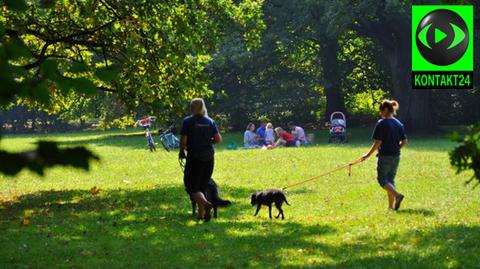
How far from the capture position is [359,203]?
14180 mm

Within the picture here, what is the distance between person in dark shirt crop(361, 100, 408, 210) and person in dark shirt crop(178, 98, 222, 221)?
8.89 ft

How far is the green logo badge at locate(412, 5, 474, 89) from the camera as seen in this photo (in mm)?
25703

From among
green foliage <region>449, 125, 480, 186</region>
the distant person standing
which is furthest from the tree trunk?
green foliage <region>449, 125, 480, 186</region>

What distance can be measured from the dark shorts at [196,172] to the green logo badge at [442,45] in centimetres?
1203

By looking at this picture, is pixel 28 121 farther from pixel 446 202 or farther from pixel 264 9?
pixel 446 202

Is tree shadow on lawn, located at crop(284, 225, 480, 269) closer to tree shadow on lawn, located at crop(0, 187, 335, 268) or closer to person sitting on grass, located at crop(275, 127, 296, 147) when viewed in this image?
tree shadow on lawn, located at crop(0, 187, 335, 268)

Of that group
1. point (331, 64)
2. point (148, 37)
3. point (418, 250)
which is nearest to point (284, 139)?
point (331, 64)

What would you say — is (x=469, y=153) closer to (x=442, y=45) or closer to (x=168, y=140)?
(x=442, y=45)

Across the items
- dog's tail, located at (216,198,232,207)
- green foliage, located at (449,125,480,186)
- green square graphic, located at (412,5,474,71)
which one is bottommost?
dog's tail, located at (216,198,232,207)

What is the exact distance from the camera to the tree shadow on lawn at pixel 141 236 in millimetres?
8641

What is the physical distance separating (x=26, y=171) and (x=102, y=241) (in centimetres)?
836

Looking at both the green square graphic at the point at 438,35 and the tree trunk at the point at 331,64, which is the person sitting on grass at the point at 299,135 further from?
the tree trunk at the point at 331,64

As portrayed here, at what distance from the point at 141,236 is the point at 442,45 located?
59.0 feet

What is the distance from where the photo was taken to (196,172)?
1135 centimetres
